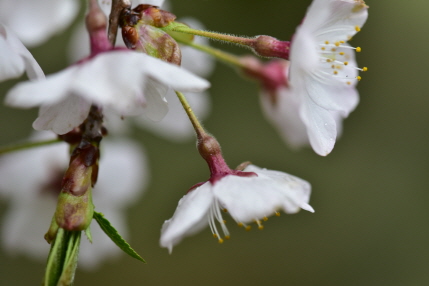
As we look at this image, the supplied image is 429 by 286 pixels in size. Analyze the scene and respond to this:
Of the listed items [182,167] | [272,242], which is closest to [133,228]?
[182,167]

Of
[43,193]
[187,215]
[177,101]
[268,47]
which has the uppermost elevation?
[268,47]

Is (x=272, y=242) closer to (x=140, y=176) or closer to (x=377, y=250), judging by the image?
(x=377, y=250)

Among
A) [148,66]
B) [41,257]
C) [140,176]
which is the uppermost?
[148,66]

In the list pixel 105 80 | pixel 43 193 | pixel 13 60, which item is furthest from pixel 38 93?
pixel 43 193

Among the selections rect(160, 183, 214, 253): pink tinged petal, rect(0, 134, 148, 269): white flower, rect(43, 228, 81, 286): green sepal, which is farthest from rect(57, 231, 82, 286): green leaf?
rect(0, 134, 148, 269): white flower

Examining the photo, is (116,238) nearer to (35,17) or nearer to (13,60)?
(13,60)

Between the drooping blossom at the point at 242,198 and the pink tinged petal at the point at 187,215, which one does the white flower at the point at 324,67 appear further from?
the pink tinged petal at the point at 187,215
